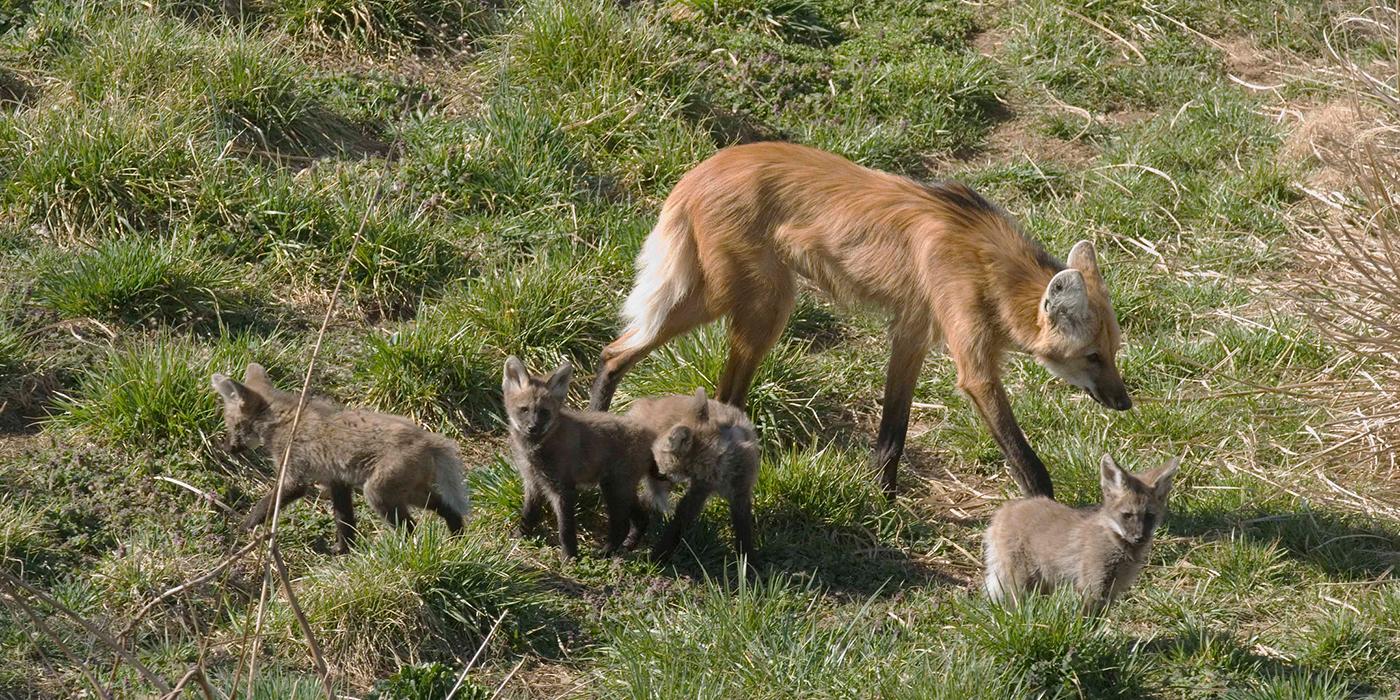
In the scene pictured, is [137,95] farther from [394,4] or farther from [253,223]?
[394,4]

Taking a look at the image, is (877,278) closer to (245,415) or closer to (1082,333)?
(1082,333)

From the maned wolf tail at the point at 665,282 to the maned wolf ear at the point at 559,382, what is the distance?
0.67 meters

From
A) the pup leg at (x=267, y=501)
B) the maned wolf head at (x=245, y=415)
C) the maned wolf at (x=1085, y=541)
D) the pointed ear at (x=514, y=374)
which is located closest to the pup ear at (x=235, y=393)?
the maned wolf head at (x=245, y=415)

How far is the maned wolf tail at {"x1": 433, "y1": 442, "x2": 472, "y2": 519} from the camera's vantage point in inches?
190

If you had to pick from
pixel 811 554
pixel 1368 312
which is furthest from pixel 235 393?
pixel 1368 312

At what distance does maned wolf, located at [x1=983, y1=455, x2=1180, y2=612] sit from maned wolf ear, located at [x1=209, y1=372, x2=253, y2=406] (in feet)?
8.42

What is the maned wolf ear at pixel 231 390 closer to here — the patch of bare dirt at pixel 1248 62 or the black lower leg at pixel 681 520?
the black lower leg at pixel 681 520

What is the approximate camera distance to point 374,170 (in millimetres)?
6695

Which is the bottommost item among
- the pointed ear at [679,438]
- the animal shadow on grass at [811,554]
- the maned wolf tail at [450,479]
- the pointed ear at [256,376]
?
the animal shadow on grass at [811,554]

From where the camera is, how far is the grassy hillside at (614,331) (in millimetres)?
4391

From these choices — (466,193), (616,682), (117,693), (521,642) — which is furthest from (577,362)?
(117,693)

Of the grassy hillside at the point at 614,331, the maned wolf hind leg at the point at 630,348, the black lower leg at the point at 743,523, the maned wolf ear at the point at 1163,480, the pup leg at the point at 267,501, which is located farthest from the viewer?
the maned wolf hind leg at the point at 630,348

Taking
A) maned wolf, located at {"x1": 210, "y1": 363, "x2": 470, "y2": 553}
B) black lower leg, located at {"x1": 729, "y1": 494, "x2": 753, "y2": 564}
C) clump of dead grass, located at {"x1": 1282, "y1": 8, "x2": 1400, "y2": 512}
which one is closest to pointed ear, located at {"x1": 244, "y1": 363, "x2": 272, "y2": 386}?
maned wolf, located at {"x1": 210, "y1": 363, "x2": 470, "y2": 553}

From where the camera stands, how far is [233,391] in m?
4.76
